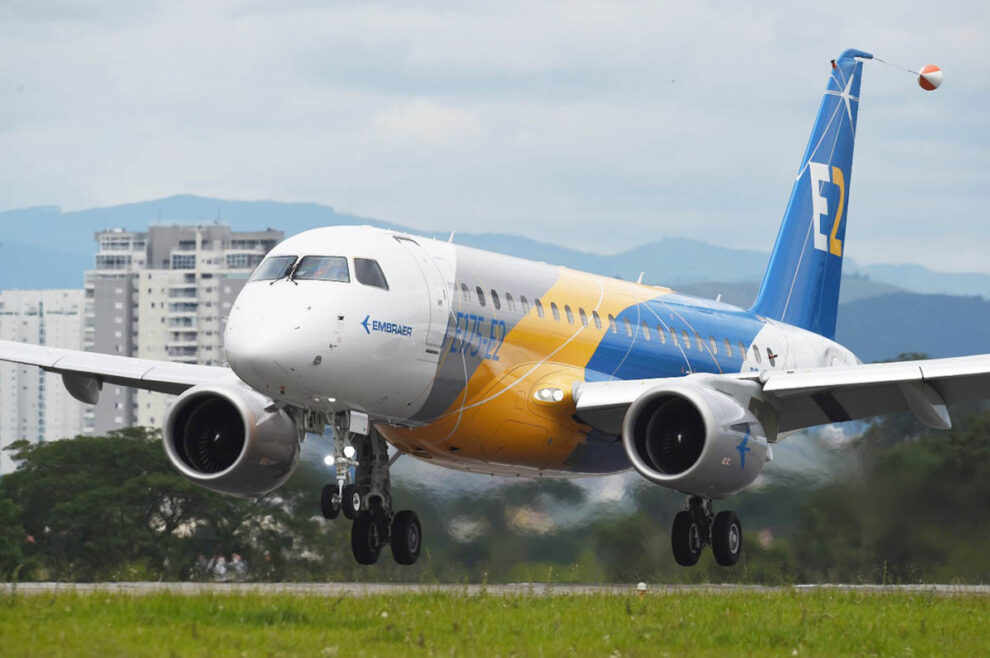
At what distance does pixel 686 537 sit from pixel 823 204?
1198 centimetres

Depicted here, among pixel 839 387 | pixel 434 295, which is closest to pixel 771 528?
pixel 839 387

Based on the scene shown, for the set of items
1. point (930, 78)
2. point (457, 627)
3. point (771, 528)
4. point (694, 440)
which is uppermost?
point (930, 78)

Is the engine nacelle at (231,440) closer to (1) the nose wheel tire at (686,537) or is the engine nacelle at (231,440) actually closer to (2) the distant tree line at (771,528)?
(2) the distant tree line at (771,528)

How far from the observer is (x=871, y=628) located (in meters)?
18.0

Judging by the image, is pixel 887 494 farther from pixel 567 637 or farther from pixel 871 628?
pixel 567 637

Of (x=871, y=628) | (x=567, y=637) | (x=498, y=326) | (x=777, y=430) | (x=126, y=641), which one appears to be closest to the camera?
(x=126, y=641)

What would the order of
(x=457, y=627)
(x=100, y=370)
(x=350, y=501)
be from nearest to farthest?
1. (x=457, y=627)
2. (x=350, y=501)
3. (x=100, y=370)

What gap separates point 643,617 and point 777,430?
10.7 m

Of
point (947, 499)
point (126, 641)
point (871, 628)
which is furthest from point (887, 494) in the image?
point (126, 641)

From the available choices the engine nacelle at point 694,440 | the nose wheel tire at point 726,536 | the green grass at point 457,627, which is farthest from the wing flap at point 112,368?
the green grass at point 457,627

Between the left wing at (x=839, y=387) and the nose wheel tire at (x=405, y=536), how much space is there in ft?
10.6

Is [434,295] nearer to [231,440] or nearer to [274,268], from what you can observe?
[274,268]

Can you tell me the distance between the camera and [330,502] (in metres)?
26.1

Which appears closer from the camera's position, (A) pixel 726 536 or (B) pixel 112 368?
(A) pixel 726 536
